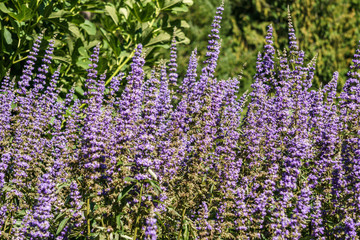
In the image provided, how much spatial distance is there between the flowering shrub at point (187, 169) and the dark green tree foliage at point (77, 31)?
111cm

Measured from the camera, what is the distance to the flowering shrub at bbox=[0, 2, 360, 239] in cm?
336

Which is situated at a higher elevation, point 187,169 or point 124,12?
point 124,12

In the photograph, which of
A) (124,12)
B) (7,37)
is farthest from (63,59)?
(124,12)

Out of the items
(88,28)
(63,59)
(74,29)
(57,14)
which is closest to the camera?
(57,14)

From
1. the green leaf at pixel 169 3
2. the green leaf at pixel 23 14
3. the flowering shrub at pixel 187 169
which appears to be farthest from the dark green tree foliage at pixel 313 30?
the flowering shrub at pixel 187 169

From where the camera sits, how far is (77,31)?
6.06 meters

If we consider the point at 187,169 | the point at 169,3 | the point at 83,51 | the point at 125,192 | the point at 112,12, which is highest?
the point at 169,3

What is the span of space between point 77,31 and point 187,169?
3013mm

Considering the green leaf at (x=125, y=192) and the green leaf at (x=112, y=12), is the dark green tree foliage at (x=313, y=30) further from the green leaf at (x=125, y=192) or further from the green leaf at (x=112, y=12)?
the green leaf at (x=125, y=192)

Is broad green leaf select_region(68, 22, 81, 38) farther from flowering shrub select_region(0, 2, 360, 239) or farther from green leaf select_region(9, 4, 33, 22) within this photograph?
flowering shrub select_region(0, 2, 360, 239)

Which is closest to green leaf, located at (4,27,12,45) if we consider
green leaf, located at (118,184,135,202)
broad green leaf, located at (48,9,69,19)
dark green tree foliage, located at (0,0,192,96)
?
dark green tree foliage, located at (0,0,192,96)

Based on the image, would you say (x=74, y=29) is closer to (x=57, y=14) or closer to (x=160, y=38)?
(x=57, y=14)

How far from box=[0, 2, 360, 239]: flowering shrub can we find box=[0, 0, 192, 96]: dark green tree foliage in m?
1.11

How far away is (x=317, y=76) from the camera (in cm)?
1277
